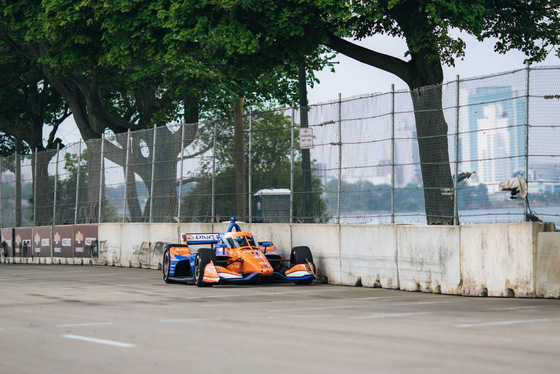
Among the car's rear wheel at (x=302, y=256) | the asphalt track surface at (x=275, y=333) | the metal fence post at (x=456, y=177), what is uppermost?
the metal fence post at (x=456, y=177)

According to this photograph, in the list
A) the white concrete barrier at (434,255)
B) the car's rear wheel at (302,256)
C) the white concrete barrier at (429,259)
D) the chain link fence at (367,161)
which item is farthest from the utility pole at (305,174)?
the white concrete barrier at (429,259)

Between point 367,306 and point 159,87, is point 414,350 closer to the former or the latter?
point 367,306

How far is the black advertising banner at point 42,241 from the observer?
33469mm

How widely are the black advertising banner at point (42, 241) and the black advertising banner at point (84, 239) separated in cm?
247

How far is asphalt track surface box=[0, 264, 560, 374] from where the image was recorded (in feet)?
25.1

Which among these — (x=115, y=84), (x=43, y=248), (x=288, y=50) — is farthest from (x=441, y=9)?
(x=115, y=84)

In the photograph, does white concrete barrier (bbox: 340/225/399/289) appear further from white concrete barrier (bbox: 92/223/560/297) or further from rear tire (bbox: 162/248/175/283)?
rear tire (bbox: 162/248/175/283)

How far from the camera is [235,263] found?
18.9 metres

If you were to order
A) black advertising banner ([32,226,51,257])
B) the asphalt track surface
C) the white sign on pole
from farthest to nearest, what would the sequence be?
black advertising banner ([32,226,51,257]) < the white sign on pole < the asphalt track surface

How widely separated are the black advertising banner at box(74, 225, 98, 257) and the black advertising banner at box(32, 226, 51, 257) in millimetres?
2474

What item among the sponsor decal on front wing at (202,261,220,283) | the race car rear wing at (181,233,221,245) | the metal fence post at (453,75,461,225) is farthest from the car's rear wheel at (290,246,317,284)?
the metal fence post at (453,75,461,225)

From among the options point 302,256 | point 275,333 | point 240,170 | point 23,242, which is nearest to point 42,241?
point 23,242

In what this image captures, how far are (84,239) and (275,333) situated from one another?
71.9 ft

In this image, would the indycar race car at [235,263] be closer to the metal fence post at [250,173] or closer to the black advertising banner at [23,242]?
the metal fence post at [250,173]
